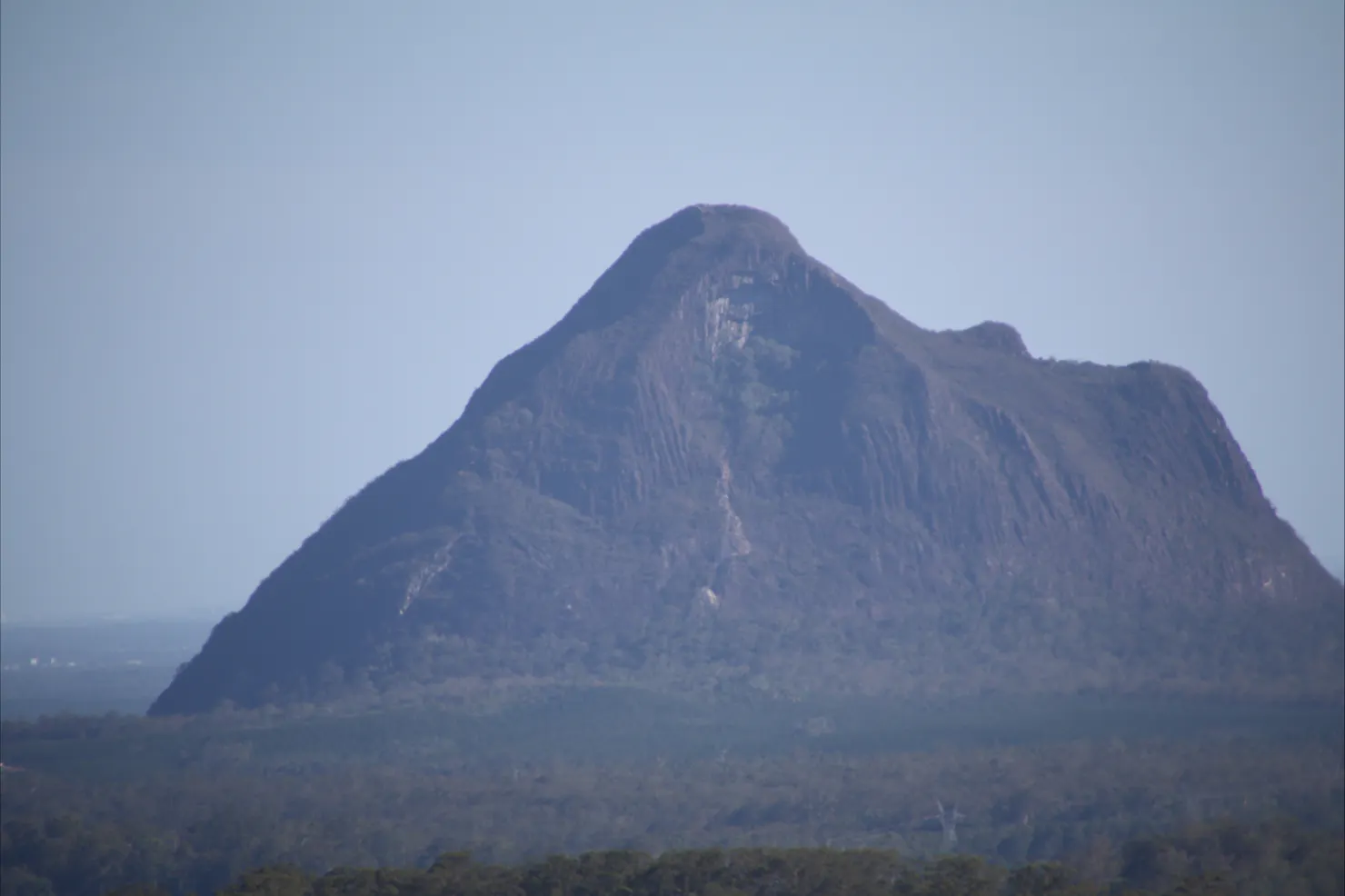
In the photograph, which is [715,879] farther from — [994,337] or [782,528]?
[994,337]

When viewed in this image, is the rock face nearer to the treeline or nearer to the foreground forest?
the foreground forest

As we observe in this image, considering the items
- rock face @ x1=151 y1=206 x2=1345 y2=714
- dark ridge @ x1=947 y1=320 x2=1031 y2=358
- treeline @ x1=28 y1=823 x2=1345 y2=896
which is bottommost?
treeline @ x1=28 y1=823 x2=1345 y2=896

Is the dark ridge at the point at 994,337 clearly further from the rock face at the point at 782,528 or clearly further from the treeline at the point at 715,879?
the treeline at the point at 715,879

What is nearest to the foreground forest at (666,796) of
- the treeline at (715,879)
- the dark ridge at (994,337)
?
the treeline at (715,879)

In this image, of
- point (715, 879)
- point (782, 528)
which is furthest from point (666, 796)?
point (782, 528)

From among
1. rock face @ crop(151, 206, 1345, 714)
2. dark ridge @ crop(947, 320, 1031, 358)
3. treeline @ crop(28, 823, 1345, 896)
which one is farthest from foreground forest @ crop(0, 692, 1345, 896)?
dark ridge @ crop(947, 320, 1031, 358)
